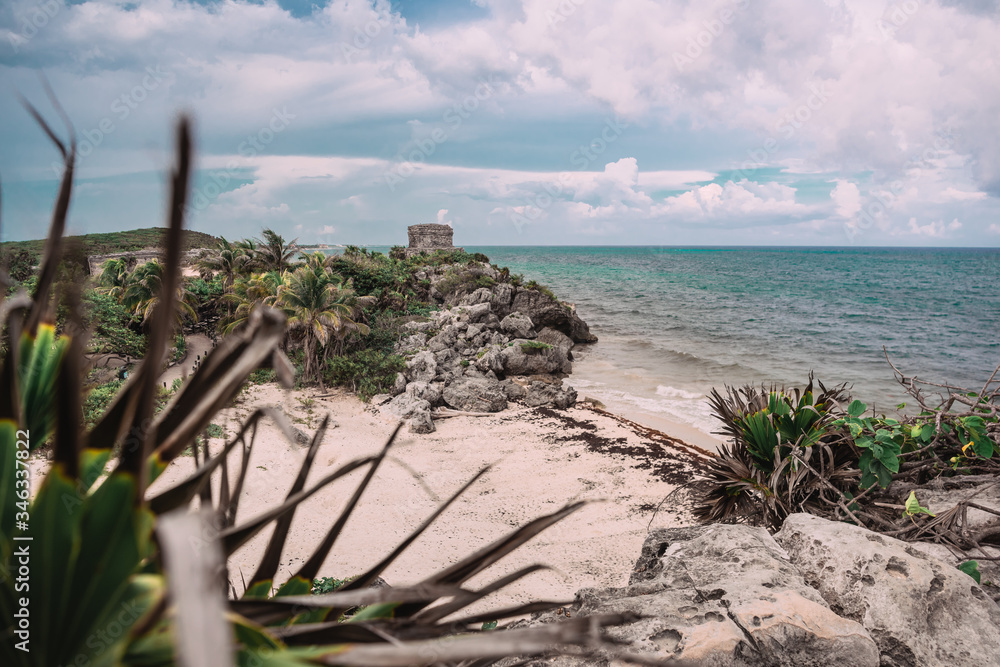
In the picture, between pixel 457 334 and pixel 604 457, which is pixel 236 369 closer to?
pixel 604 457

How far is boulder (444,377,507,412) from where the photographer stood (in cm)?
1322

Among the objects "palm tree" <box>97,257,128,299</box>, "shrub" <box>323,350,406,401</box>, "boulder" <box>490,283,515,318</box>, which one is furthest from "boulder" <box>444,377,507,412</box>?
"palm tree" <box>97,257,128,299</box>

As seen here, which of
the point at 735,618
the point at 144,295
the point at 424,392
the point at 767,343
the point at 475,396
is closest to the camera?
the point at 735,618

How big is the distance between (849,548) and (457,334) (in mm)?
15548

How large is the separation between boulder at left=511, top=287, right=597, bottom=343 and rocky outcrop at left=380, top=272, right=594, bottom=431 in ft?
0.14

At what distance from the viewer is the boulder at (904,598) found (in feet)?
7.88

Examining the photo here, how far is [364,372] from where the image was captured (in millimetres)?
14242

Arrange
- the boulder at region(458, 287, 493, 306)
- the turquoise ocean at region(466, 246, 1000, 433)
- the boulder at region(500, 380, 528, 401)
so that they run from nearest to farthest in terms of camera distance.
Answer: the boulder at region(500, 380, 528, 401) < the turquoise ocean at region(466, 246, 1000, 433) < the boulder at region(458, 287, 493, 306)

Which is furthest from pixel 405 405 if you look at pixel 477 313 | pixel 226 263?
pixel 226 263

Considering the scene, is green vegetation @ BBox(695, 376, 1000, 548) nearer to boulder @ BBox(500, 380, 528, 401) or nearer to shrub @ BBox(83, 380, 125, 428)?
boulder @ BBox(500, 380, 528, 401)

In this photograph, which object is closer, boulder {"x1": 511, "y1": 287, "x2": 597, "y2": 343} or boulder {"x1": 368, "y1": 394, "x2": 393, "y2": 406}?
boulder {"x1": 368, "y1": 394, "x2": 393, "y2": 406}

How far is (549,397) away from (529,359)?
3241 mm

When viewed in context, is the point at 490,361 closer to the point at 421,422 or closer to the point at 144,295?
the point at 421,422

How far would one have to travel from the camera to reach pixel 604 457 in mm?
10289
